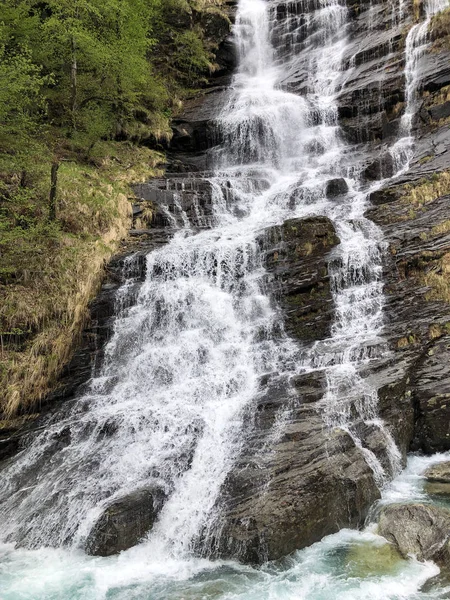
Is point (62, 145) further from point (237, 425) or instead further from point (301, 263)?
point (237, 425)

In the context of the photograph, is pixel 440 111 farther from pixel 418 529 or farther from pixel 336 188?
pixel 418 529

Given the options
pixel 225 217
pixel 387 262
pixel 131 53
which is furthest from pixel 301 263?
pixel 131 53

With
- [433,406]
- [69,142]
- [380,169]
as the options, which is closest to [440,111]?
[380,169]

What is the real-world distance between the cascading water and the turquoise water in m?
0.02

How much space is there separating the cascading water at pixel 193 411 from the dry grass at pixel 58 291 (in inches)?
40.0

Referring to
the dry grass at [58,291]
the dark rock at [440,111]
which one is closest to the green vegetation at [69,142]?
the dry grass at [58,291]

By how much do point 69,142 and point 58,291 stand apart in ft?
27.8

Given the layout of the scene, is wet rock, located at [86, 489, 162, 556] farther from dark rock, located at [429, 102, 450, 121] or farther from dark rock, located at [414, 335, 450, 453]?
dark rock, located at [429, 102, 450, 121]

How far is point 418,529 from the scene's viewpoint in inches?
256

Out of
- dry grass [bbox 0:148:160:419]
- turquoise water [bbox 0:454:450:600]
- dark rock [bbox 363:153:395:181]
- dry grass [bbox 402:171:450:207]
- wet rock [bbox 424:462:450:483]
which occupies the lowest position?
turquoise water [bbox 0:454:450:600]

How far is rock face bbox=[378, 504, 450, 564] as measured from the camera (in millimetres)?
6191

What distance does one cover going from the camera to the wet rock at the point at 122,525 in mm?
6930

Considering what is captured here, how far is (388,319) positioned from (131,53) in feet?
49.4

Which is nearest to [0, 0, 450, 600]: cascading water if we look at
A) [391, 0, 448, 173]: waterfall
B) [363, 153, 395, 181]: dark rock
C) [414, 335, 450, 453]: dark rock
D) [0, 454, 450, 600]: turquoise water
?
[0, 454, 450, 600]: turquoise water
